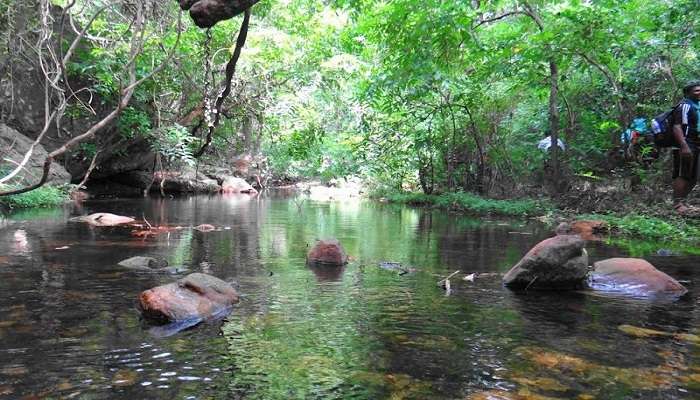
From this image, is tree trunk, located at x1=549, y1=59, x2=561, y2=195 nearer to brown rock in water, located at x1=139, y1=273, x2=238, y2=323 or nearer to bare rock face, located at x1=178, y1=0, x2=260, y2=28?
bare rock face, located at x1=178, y1=0, x2=260, y2=28

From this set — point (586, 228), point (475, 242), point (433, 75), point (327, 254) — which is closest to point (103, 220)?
point (327, 254)

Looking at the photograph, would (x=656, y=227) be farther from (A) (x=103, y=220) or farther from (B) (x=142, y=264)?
(A) (x=103, y=220)

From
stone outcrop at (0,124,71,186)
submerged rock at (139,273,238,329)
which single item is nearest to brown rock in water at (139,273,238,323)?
submerged rock at (139,273,238,329)

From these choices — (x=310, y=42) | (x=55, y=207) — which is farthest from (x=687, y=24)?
(x=55, y=207)

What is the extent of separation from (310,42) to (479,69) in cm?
563

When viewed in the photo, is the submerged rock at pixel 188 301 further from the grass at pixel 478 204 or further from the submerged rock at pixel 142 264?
the grass at pixel 478 204

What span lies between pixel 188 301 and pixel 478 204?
11212 mm

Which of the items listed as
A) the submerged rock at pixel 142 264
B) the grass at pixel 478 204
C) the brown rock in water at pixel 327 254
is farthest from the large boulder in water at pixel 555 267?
the grass at pixel 478 204

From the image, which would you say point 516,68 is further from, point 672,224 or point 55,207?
point 55,207

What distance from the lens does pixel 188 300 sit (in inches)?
163

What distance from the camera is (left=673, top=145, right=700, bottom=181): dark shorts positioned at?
828 centimetres

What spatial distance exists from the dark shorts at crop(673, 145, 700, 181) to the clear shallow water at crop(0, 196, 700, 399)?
2145 millimetres

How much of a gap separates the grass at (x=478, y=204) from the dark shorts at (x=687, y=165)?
11.8 feet

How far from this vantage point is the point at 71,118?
54.7ft
